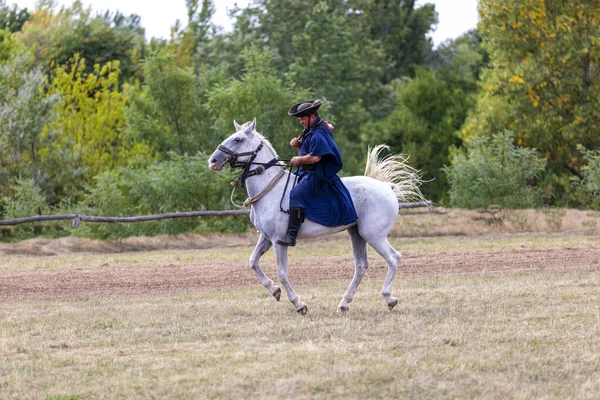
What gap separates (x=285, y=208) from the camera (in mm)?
11102

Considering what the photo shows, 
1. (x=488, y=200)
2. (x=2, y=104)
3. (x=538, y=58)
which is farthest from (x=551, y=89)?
(x=2, y=104)

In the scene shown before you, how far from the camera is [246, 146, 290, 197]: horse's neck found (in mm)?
11336

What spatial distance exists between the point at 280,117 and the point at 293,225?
20417 millimetres

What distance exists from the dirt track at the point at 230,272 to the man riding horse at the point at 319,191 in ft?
13.7

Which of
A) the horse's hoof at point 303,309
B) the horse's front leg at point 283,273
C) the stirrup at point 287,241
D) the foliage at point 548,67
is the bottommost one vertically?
the horse's hoof at point 303,309

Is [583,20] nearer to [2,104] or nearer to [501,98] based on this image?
[501,98]

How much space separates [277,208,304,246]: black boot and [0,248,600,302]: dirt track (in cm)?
396

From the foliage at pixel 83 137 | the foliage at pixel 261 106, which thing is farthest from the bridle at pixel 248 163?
the foliage at pixel 83 137

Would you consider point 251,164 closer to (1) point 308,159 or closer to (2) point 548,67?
(1) point 308,159

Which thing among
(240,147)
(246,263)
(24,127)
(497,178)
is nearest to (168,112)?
(24,127)

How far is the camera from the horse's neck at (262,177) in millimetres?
11336

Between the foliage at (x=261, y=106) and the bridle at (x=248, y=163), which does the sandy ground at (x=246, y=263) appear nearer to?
the bridle at (x=248, y=163)

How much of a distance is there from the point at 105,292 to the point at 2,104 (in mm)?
18272

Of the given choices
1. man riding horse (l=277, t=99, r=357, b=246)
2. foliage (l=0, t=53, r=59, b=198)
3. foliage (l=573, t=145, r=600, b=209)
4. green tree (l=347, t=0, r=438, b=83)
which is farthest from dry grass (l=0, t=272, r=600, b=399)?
green tree (l=347, t=0, r=438, b=83)
